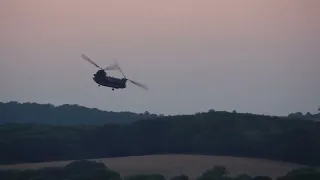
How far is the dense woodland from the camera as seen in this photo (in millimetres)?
9555

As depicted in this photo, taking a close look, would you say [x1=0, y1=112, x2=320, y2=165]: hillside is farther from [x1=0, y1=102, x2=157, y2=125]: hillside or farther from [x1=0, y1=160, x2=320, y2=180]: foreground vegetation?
[x1=0, y1=160, x2=320, y2=180]: foreground vegetation

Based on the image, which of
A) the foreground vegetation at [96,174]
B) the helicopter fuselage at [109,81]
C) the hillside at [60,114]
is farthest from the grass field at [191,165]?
the helicopter fuselage at [109,81]

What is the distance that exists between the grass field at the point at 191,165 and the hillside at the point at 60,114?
0.65 m

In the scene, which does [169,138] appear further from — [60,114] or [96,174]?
[60,114]

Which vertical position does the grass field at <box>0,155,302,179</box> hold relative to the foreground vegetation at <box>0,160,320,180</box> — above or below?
above

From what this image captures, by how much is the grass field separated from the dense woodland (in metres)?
0.10

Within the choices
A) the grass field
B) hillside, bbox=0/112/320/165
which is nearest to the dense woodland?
hillside, bbox=0/112/320/165

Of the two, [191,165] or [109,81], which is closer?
[191,165]

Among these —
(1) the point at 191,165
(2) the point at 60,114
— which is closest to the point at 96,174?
(2) the point at 60,114

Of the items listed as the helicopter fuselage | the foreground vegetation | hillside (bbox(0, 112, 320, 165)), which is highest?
the helicopter fuselage

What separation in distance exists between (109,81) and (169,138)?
1.11 meters

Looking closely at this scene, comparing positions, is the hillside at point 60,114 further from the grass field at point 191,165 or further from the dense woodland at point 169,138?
the grass field at point 191,165

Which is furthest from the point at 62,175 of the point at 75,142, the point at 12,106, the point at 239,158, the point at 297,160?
the point at 297,160

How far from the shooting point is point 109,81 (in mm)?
9836
